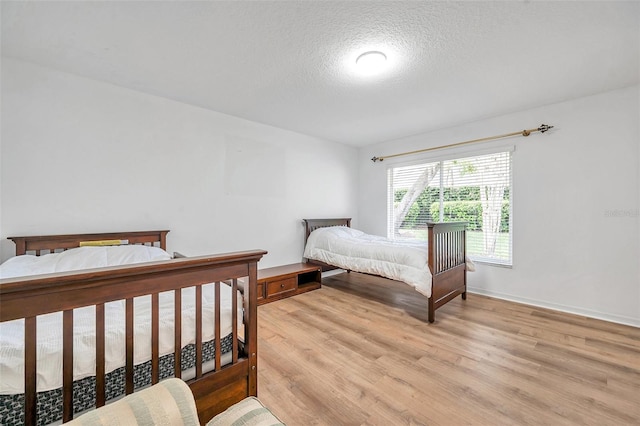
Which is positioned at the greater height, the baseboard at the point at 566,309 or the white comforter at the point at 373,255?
the white comforter at the point at 373,255

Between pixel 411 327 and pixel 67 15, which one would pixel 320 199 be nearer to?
pixel 411 327

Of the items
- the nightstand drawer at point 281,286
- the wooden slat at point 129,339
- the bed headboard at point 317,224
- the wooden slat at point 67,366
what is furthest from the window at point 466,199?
the wooden slat at point 67,366

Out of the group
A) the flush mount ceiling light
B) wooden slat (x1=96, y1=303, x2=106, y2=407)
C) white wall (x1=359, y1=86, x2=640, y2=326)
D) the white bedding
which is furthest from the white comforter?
wooden slat (x1=96, y1=303, x2=106, y2=407)

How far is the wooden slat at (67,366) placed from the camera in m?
0.91

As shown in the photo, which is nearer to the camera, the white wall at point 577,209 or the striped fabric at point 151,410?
the striped fabric at point 151,410

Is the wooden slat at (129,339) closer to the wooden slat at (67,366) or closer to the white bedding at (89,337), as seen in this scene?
the white bedding at (89,337)

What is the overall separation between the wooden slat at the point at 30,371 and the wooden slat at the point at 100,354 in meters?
0.16

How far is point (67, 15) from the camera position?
1660 mm

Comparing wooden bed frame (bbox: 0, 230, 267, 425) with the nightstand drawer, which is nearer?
wooden bed frame (bbox: 0, 230, 267, 425)

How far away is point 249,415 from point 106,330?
2.31 feet

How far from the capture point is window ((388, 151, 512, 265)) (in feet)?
11.1

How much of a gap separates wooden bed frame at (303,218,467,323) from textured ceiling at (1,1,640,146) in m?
1.45

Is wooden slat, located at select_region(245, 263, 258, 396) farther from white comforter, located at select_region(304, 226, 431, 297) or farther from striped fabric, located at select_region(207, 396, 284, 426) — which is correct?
white comforter, located at select_region(304, 226, 431, 297)

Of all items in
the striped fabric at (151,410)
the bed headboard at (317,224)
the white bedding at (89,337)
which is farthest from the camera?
the bed headboard at (317,224)
